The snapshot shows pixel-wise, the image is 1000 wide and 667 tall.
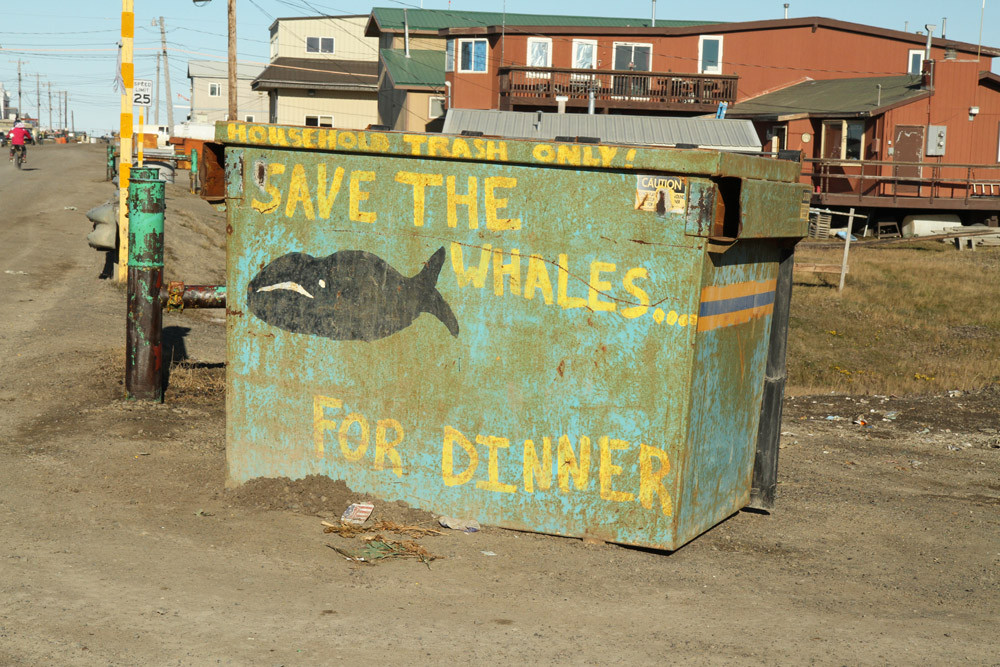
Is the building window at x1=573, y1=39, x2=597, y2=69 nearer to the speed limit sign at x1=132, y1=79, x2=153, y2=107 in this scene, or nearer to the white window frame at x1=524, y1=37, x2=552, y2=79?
the white window frame at x1=524, y1=37, x2=552, y2=79

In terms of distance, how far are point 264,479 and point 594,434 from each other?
180cm

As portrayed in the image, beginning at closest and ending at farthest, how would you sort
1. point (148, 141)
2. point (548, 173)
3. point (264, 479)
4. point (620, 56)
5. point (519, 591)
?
point (519, 591)
point (548, 173)
point (264, 479)
point (620, 56)
point (148, 141)

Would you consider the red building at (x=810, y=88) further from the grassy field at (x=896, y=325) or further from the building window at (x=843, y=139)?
the grassy field at (x=896, y=325)

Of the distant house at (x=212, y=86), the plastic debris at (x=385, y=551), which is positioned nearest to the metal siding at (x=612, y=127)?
the plastic debris at (x=385, y=551)

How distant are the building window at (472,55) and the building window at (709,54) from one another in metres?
8.28

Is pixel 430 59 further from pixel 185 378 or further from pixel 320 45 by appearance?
pixel 185 378

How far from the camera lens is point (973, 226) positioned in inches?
1236

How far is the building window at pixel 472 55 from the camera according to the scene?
126 feet

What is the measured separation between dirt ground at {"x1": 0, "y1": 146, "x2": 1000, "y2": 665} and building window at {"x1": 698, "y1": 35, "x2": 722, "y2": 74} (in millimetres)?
32862

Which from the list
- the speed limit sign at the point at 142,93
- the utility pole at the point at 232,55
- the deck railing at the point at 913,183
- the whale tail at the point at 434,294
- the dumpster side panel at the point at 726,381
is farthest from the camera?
the deck railing at the point at 913,183

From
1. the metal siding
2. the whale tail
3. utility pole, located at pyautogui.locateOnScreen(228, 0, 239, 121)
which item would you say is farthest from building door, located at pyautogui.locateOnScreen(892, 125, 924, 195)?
the whale tail

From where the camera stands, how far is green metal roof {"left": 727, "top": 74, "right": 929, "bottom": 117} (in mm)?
32938

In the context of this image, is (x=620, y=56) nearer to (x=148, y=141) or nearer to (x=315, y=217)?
(x=148, y=141)

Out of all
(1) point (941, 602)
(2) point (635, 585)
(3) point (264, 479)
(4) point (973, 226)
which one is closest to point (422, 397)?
(3) point (264, 479)
